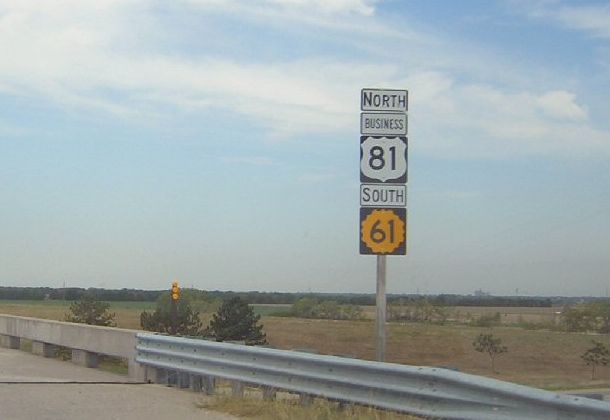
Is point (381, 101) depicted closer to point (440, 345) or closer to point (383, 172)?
point (383, 172)

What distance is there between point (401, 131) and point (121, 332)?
670 cm

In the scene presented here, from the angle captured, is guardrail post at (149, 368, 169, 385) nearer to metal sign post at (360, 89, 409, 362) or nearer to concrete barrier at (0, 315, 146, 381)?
concrete barrier at (0, 315, 146, 381)

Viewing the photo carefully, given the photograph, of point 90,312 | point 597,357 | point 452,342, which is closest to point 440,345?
point 452,342

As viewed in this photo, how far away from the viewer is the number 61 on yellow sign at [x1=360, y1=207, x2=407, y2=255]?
11008 millimetres

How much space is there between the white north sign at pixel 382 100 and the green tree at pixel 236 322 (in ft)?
154

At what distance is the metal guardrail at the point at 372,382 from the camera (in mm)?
7809

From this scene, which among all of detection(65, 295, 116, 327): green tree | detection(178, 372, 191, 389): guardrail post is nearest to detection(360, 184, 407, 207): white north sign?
detection(178, 372, 191, 389): guardrail post

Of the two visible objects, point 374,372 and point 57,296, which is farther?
point 57,296

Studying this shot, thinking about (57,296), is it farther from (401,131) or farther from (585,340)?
(401,131)

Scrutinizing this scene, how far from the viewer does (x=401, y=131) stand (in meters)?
11.2

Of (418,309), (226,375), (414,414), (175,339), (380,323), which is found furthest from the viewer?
(418,309)

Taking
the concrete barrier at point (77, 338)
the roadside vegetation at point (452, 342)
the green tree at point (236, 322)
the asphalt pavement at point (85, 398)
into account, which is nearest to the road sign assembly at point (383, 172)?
the asphalt pavement at point (85, 398)

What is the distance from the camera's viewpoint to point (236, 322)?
62.1 metres

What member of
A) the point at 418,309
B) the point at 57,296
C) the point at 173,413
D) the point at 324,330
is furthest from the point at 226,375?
the point at 57,296
